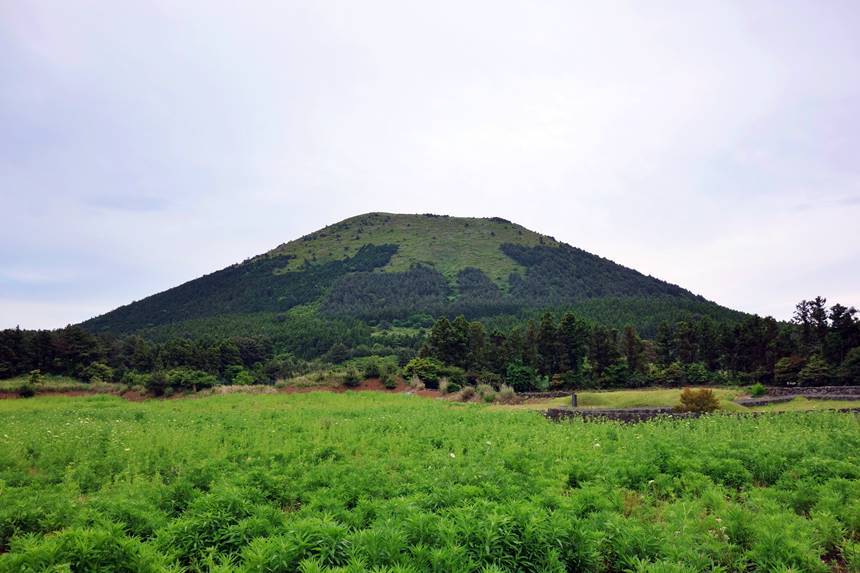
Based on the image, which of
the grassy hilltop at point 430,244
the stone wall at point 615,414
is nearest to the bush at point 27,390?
the stone wall at point 615,414

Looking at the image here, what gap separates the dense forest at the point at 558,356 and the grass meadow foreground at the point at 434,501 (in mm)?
26628

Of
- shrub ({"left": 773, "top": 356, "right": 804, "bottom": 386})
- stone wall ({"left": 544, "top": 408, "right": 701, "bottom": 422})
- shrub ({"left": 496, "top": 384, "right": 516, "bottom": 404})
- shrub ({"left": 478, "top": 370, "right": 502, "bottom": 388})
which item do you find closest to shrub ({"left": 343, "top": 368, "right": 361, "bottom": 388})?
shrub ({"left": 478, "top": 370, "right": 502, "bottom": 388})

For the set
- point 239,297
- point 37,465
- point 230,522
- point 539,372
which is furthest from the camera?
point 239,297

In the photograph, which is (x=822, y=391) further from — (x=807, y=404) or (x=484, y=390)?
(x=484, y=390)

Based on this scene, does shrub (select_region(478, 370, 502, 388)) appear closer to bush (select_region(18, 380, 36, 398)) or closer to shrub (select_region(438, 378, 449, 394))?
shrub (select_region(438, 378, 449, 394))

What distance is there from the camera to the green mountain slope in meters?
103

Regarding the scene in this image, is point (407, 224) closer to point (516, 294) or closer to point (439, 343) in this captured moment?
point (516, 294)

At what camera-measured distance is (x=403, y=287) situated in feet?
436

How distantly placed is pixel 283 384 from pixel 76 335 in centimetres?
2481

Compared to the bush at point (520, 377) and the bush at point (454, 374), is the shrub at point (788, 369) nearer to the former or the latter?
the bush at point (520, 377)

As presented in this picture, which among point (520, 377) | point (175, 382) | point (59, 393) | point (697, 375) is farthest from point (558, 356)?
point (59, 393)

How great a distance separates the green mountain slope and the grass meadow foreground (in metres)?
74.4

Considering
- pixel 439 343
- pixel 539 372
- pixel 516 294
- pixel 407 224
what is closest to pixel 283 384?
pixel 439 343

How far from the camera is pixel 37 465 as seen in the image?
10703mm
